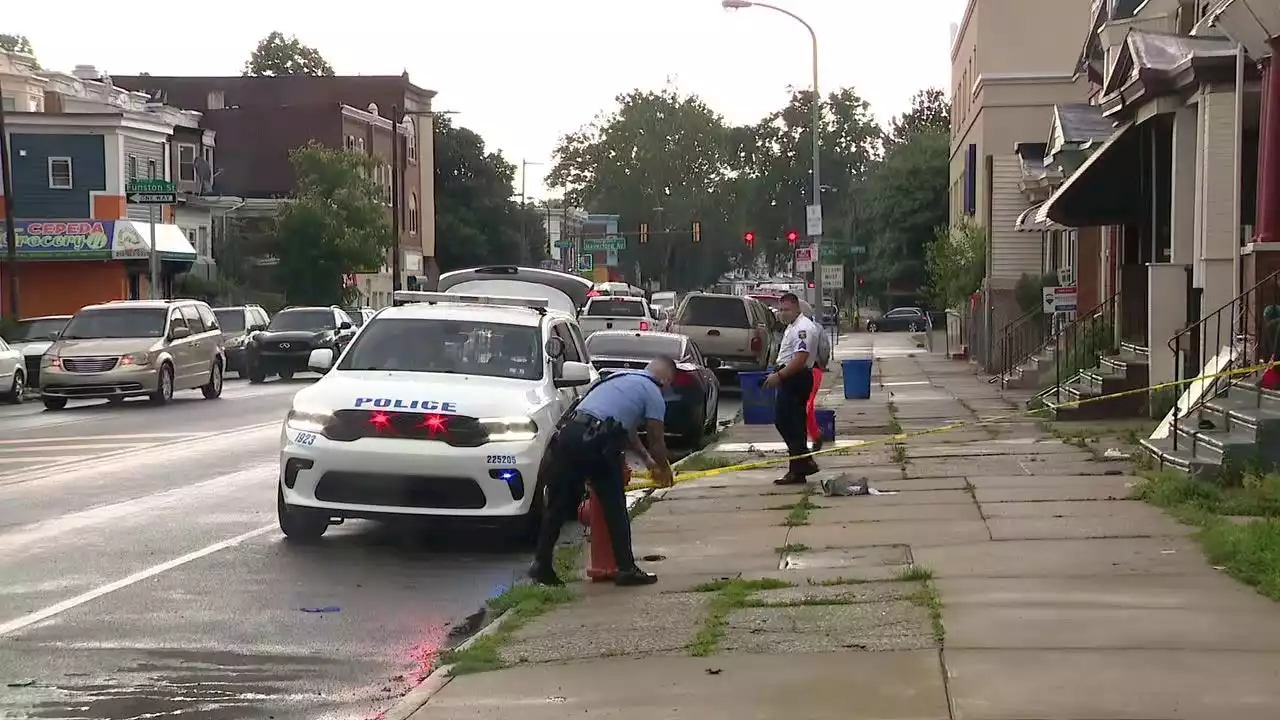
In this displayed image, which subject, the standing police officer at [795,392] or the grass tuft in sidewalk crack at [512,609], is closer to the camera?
the grass tuft in sidewalk crack at [512,609]

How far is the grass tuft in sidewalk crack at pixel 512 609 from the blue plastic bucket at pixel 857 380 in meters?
16.1

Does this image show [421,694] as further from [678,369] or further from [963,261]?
[963,261]

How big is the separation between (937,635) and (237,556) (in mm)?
5467

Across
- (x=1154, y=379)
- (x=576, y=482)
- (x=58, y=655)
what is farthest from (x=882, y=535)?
(x=1154, y=379)

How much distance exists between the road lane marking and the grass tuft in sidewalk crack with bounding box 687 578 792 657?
143 inches

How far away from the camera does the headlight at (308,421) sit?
11203 millimetres

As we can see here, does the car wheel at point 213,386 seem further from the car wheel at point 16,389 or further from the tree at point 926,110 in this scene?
the tree at point 926,110

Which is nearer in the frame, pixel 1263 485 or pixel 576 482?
pixel 576 482

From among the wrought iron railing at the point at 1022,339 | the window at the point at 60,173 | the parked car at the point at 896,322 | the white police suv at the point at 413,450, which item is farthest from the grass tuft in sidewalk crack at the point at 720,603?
the parked car at the point at 896,322

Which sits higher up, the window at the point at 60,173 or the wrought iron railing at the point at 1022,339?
the window at the point at 60,173

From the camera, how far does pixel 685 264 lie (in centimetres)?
10769

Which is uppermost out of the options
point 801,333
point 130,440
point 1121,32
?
point 1121,32

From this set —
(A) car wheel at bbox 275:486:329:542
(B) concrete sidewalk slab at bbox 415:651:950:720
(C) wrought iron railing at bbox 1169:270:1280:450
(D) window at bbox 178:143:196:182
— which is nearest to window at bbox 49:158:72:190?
(D) window at bbox 178:143:196:182

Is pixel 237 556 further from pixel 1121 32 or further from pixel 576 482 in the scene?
pixel 1121 32
